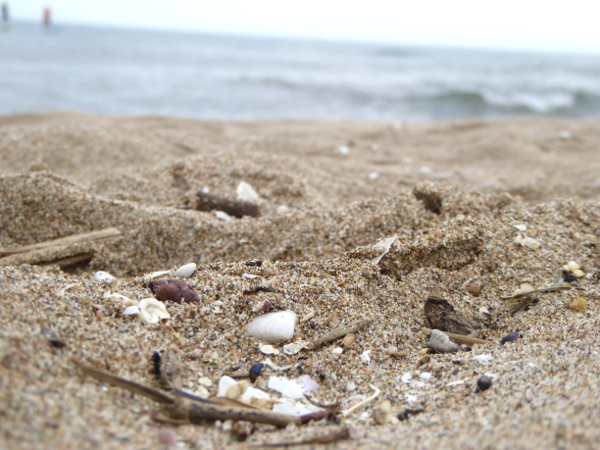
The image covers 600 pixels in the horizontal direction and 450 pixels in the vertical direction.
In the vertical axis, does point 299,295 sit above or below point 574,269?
below

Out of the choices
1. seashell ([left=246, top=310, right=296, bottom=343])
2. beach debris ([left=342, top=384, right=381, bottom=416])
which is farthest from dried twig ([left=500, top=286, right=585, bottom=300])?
seashell ([left=246, top=310, right=296, bottom=343])

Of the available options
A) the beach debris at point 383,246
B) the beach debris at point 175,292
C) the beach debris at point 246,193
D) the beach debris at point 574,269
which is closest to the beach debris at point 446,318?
the beach debris at point 383,246

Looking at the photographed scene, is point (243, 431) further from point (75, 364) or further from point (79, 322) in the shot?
point (79, 322)

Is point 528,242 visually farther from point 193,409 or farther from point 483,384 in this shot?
point 193,409

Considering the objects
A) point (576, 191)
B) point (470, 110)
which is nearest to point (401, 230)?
point (576, 191)

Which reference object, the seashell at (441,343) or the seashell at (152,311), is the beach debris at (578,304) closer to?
the seashell at (441,343)

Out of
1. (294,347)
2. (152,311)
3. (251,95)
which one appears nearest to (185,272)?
(152,311)
